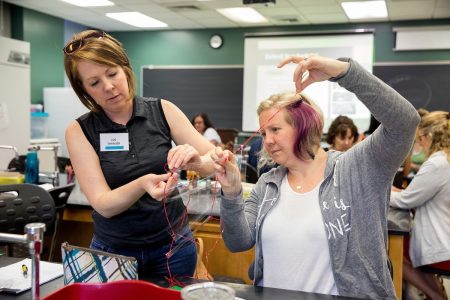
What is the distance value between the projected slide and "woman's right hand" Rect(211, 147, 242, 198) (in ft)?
18.3

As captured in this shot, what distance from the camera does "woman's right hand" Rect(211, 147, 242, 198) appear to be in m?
1.22

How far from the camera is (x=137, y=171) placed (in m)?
1.44

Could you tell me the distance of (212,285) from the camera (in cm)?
75

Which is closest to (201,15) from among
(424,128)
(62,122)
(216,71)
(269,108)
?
(216,71)

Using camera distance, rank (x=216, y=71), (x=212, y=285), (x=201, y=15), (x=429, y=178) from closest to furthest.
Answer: (x=212, y=285) → (x=429, y=178) → (x=201, y=15) → (x=216, y=71)

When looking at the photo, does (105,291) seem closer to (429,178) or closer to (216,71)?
(429,178)

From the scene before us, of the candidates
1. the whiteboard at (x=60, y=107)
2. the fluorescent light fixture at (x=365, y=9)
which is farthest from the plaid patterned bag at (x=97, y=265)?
the whiteboard at (x=60, y=107)

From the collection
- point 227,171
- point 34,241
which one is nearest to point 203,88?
point 227,171

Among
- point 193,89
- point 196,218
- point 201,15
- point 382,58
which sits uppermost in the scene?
point 201,15

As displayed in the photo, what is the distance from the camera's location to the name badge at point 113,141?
1456 millimetres

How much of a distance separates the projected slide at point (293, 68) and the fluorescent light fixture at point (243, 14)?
37cm

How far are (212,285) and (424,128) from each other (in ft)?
8.10

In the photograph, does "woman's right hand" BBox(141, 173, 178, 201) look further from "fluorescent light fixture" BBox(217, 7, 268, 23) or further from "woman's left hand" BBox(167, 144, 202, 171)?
"fluorescent light fixture" BBox(217, 7, 268, 23)

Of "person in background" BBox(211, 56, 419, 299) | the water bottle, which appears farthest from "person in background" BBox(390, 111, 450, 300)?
the water bottle
